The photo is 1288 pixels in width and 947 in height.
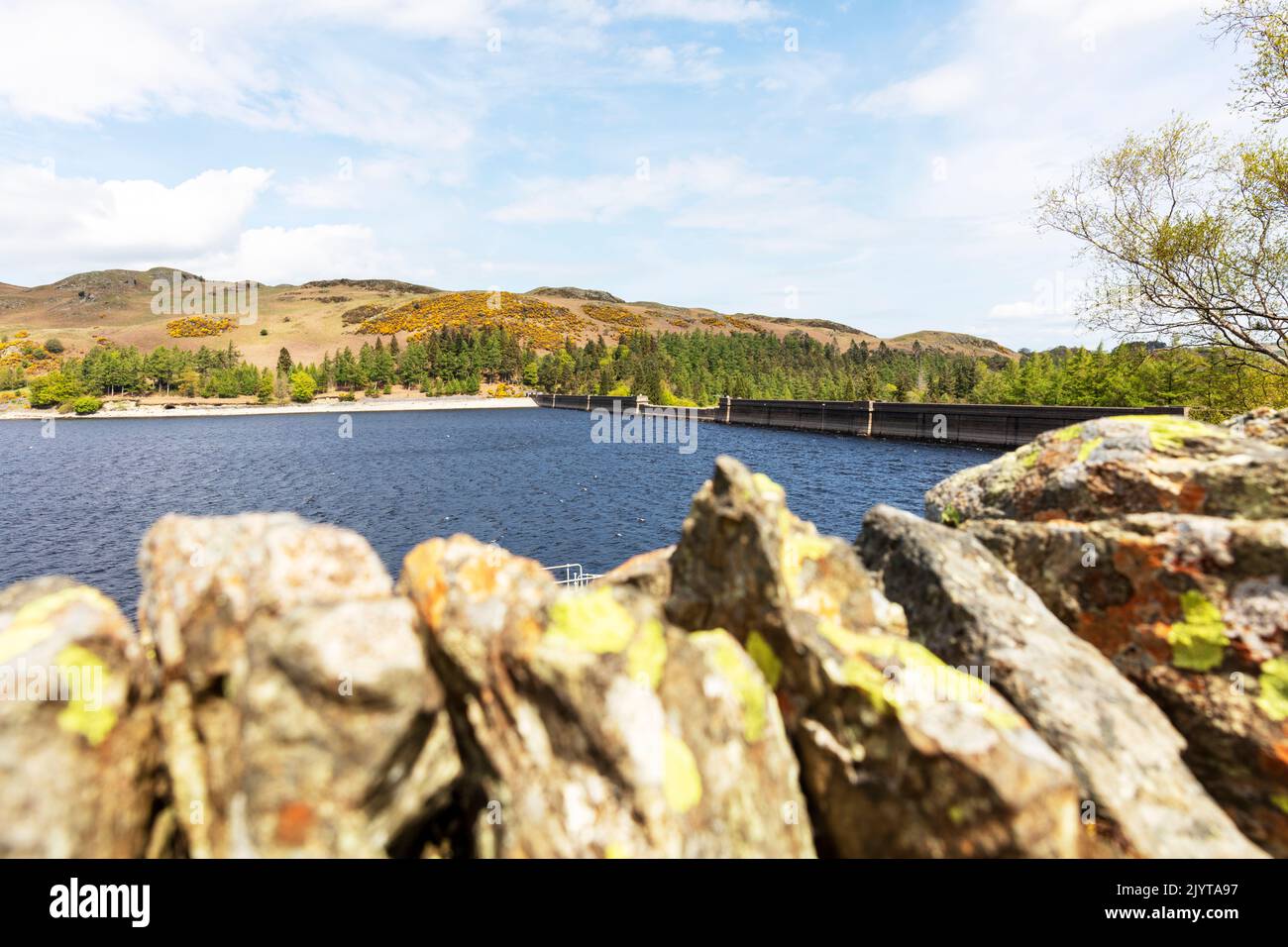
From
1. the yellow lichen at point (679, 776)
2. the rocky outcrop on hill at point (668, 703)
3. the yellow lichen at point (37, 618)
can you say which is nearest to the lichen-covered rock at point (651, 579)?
the rocky outcrop on hill at point (668, 703)

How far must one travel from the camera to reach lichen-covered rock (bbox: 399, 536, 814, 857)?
586 cm

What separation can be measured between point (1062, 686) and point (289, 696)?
861 centimetres

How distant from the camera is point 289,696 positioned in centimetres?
536

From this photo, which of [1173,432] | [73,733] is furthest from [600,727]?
[1173,432]

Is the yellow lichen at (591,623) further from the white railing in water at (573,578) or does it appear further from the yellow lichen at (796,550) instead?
the yellow lichen at (796,550)

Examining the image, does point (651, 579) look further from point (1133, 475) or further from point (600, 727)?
point (1133, 475)

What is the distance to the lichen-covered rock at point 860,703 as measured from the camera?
18.2 ft

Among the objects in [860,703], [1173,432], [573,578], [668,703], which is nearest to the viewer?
[668,703]

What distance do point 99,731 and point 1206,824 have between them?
1121 cm

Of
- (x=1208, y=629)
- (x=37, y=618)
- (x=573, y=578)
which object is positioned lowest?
(x=573, y=578)

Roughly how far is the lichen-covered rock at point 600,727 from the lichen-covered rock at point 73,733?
9.19ft

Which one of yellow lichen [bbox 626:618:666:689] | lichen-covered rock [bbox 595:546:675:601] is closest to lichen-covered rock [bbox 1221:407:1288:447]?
lichen-covered rock [bbox 595:546:675:601]
